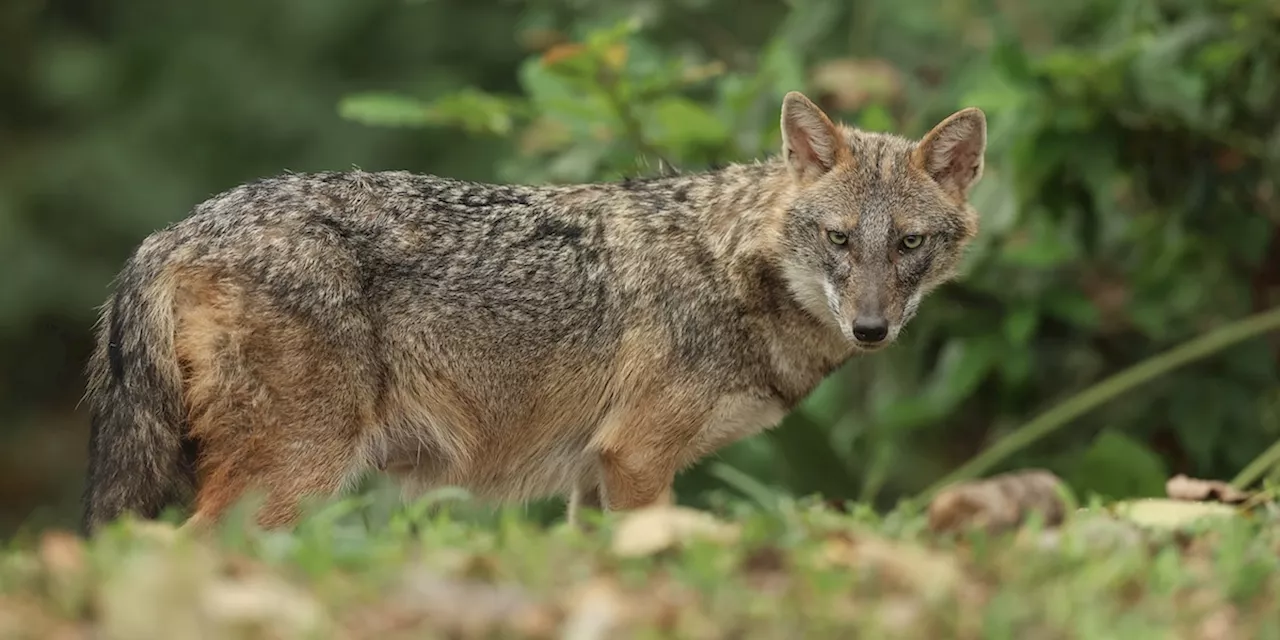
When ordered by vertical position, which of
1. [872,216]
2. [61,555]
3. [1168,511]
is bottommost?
[1168,511]

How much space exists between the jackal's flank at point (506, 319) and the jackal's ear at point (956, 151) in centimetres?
1

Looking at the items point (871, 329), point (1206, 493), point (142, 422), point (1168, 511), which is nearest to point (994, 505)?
point (1168, 511)

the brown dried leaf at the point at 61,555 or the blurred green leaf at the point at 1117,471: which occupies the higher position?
the brown dried leaf at the point at 61,555

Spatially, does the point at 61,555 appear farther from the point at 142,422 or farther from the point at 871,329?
the point at 871,329

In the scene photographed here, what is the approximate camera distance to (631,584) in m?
3.98

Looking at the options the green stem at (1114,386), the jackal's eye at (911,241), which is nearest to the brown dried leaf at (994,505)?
the jackal's eye at (911,241)

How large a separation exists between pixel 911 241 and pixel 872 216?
0.70 ft

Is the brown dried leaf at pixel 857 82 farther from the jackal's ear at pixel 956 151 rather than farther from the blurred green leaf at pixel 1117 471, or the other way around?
the blurred green leaf at pixel 1117 471

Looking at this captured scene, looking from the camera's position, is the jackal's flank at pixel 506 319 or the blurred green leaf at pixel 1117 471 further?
the blurred green leaf at pixel 1117 471

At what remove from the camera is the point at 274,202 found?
6164 mm

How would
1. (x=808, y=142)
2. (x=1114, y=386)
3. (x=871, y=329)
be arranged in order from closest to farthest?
(x=871, y=329)
(x=808, y=142)
(x=1114, y=386)

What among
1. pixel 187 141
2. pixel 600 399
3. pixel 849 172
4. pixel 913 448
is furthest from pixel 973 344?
pixel 187 141

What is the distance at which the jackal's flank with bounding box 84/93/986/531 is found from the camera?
19.2 feet

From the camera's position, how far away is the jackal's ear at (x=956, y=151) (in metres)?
6.75
